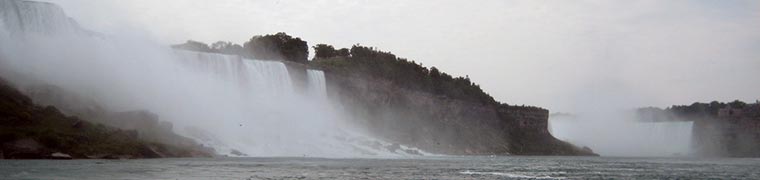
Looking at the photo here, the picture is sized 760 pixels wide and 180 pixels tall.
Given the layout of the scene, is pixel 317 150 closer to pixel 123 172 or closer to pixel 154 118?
pixel 154 118

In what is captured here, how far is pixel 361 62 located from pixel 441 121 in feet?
49.3

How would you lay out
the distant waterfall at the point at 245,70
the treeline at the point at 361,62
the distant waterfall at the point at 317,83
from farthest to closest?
the treeline at the point at 361,62
the distant waterfall at the point at 317,83
the distant waterfall at the point at 245,70

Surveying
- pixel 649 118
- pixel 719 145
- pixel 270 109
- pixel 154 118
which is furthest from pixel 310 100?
pixel 649 118

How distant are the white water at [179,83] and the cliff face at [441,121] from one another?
14853mm

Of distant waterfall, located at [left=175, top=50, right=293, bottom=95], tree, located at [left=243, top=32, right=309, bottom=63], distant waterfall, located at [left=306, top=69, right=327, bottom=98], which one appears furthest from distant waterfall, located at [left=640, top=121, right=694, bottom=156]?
distant waterfall, located at [left=175, top=50, right=293, bottom=95]

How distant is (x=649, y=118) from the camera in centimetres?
17500

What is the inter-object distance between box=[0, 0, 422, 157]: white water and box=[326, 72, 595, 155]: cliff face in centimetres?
1485

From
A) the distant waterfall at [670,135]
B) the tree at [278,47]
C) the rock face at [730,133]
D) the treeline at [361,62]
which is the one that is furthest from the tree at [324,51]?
the rock face at [730,133]

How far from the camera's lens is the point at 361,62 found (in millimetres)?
120750

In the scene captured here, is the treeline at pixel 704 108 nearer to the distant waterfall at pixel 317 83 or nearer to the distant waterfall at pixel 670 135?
the distant waterfall at pixel 670 135

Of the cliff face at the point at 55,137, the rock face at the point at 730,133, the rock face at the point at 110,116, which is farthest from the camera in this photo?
the rock face at the point at 730,133

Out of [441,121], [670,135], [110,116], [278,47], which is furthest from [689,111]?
[110,116]

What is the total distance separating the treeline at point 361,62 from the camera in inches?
4345

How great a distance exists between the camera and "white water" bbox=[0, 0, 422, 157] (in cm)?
6397
